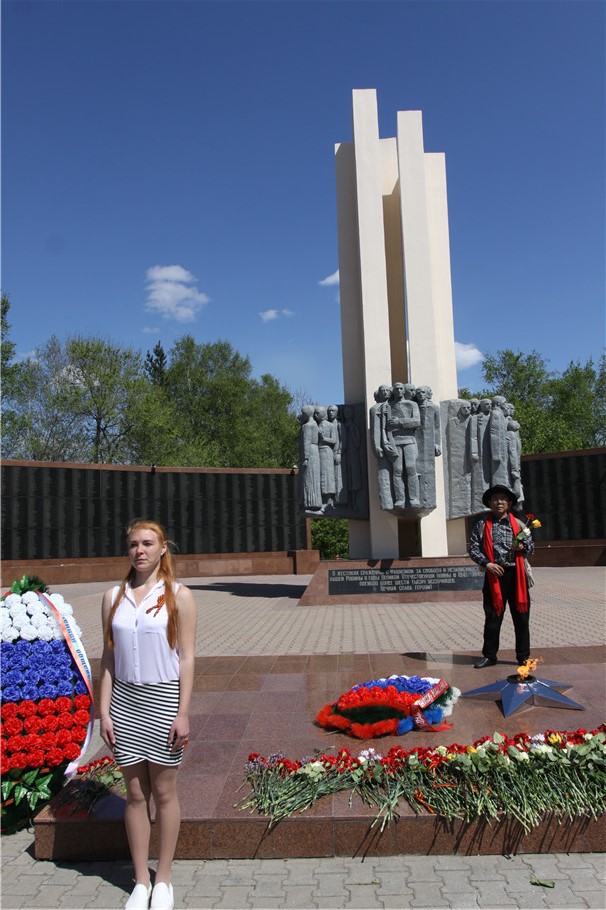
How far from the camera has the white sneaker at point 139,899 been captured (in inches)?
105

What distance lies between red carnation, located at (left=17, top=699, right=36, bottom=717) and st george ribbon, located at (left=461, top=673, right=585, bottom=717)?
9.90ft

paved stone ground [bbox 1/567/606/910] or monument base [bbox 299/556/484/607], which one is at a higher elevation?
monument base [bbox 299/556/484/607]

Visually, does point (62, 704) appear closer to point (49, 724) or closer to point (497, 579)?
point (49, 724)

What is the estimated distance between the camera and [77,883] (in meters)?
3.03

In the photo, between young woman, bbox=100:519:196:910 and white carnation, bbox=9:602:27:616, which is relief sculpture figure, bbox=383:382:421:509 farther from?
young woman, bbox=100:519:196:910

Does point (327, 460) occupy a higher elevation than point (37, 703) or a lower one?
higher

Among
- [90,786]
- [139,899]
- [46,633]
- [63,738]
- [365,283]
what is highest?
[365,283]

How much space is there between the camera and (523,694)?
15.4ft

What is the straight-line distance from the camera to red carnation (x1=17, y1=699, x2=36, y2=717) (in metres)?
3.60

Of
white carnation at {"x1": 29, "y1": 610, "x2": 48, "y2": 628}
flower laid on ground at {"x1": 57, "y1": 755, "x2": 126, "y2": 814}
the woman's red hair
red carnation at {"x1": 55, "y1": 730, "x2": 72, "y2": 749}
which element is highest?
the woman's red hair

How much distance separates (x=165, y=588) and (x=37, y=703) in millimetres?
1520

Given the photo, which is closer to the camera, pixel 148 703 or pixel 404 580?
pixel 148 703

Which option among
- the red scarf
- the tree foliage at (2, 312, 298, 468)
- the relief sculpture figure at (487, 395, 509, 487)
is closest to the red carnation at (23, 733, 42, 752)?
the red scarf

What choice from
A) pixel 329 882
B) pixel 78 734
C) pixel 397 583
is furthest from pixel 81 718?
A: pixel 397 583
